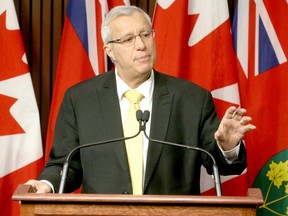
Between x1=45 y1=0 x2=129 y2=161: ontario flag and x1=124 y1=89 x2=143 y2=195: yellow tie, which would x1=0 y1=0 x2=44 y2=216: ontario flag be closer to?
x1=45 y1=0 x2=129 y2=161: ontario flag

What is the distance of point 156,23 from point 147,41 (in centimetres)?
77

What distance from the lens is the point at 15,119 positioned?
3.64 m

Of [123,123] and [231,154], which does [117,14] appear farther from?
[231,154]

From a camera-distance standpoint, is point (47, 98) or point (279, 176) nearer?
point (279, 176)

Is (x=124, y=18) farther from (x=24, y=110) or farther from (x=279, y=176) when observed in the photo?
(x=279, y=176)

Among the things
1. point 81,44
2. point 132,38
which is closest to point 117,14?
point 132,38

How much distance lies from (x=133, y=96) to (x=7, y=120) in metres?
0.99

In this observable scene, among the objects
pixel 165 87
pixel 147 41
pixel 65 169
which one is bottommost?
pixel 65 169

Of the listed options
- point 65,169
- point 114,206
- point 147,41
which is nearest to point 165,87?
point 147,41

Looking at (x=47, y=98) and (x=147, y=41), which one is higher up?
(x=147, y=41)

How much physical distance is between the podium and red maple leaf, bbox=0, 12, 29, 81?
1.64 meters

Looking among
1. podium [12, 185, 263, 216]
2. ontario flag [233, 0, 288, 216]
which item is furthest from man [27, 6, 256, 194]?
ontario flag [233, 0, 288, 216]

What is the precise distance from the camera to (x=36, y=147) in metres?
3.68

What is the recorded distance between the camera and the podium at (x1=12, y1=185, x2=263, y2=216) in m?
2.06
